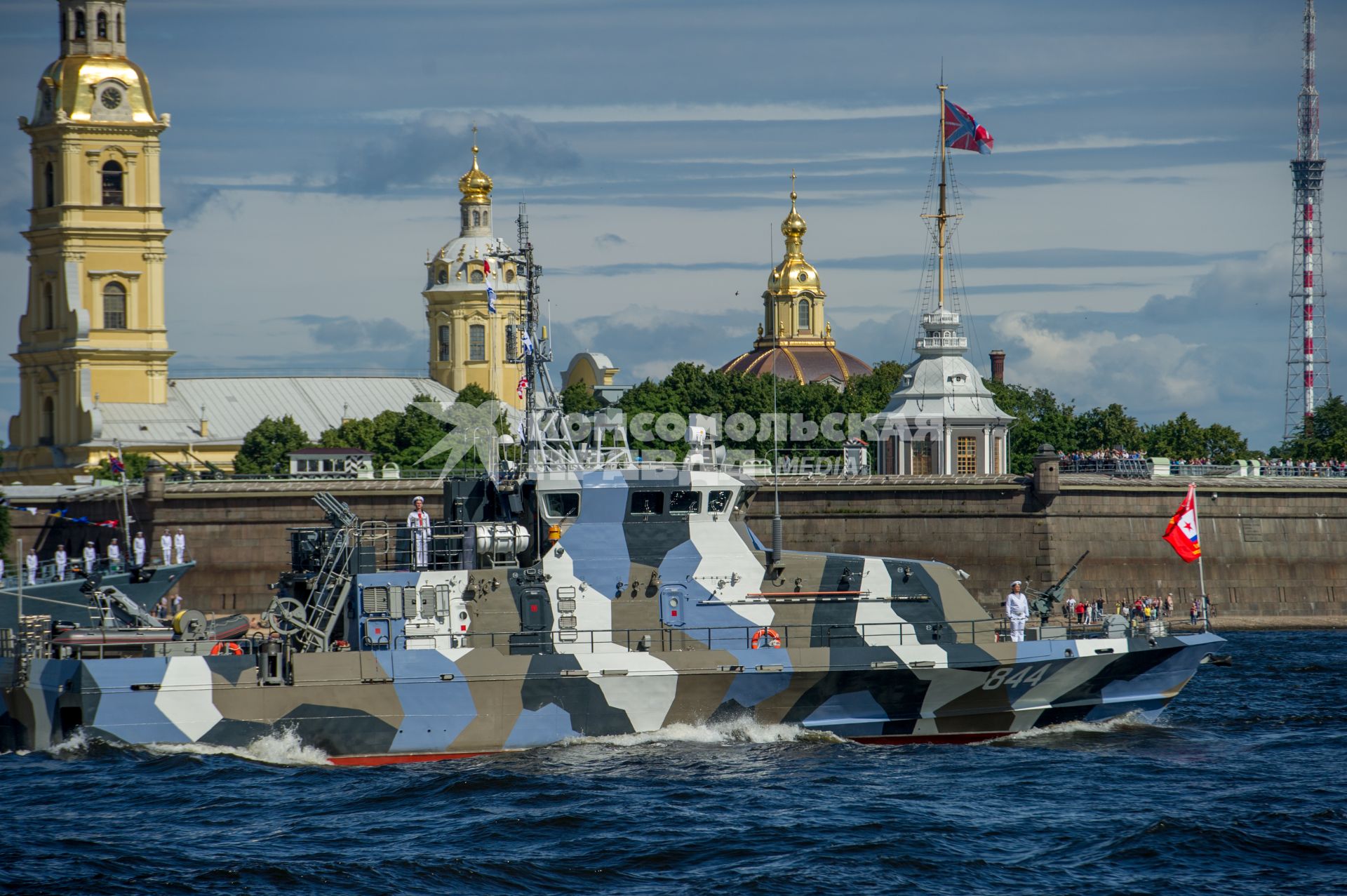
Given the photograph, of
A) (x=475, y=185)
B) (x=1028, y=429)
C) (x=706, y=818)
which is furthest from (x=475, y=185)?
(x=706, y=818)

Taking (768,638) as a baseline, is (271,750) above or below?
below

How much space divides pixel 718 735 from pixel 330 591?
6864 mm

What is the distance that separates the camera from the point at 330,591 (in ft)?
90.4

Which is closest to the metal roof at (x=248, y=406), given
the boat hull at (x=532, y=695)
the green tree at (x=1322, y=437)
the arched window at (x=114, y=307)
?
the arched window at (x=114, y=307)

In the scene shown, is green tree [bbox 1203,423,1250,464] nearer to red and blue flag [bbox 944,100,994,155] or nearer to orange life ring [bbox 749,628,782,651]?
red and blue flag [bbox 944,100,994,155]

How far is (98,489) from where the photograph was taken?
63.1 metres

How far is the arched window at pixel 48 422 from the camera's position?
85.1 metres

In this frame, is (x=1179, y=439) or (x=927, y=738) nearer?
(x=927, y=738)

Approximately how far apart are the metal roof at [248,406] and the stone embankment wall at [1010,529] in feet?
84.6

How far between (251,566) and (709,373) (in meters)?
26.0

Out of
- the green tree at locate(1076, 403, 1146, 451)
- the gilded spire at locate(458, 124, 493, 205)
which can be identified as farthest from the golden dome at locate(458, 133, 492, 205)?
the green tree at locate(1076, 403, 1146, 451)

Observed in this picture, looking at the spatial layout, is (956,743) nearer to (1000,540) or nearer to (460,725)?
(460,725)

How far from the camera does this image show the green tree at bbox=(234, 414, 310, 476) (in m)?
75.1

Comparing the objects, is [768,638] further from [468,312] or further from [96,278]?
[468,312]
